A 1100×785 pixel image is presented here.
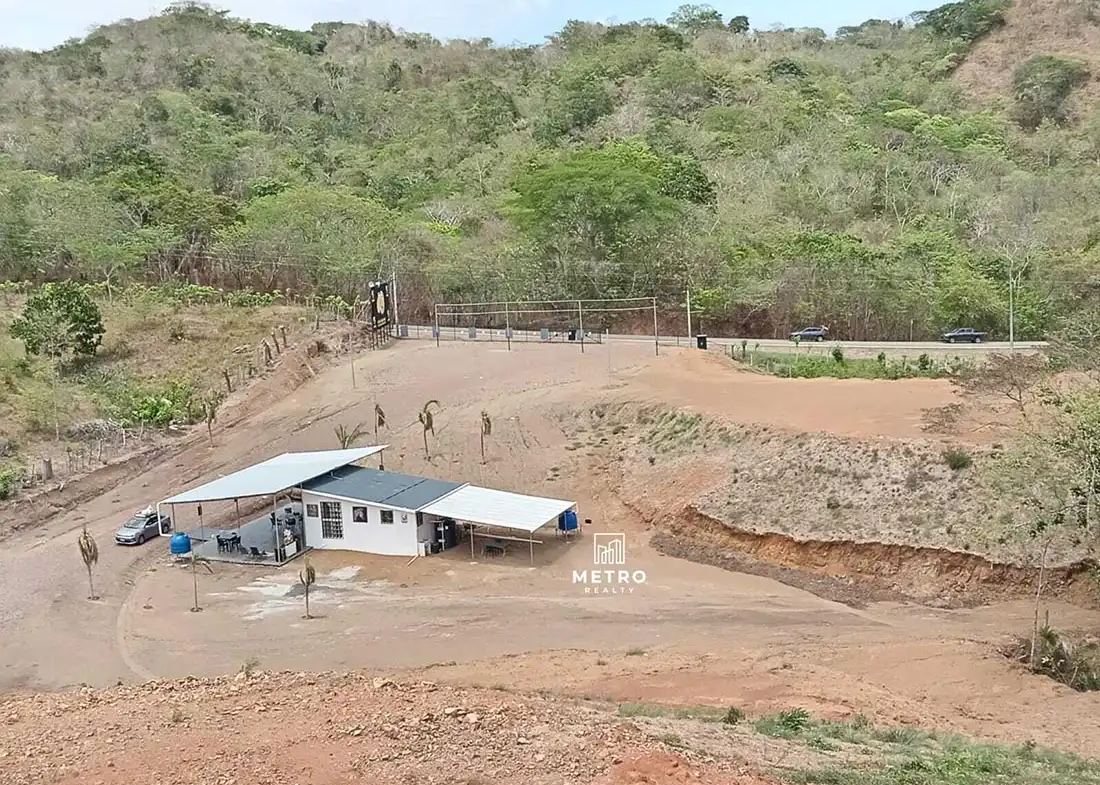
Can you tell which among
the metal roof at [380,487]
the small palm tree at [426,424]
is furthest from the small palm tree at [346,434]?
the metal roof at [380,487]

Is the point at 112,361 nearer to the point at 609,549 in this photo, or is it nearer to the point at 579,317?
the point at 579,317

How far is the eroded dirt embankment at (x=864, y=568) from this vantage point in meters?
23.2

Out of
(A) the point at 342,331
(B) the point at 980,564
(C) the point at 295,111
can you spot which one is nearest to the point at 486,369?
(A) the point at 342,331

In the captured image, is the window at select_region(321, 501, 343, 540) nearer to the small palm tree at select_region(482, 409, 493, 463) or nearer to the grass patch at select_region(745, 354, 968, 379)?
the small palm tree at select_region(482, 409, 493, 463)

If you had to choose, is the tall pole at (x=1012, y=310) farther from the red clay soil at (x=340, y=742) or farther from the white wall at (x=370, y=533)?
the red clay soil at (x=340, y=742)

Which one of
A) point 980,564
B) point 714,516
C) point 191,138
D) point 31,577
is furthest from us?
point 191,138

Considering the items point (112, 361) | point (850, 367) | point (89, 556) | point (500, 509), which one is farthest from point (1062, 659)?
point (112, 361)

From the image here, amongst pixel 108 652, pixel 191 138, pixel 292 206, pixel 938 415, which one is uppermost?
pixel 191 138

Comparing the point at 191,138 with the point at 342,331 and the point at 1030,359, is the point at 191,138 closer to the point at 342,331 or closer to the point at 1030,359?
the point at 342,331

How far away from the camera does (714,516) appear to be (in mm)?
27891

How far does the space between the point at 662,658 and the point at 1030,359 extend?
788 inches

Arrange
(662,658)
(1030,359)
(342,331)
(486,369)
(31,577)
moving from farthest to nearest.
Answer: (342,331) < (486,369) < (1030,359) < (31,577) < (662,658)

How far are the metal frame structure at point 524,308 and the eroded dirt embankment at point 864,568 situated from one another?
22.6 meters

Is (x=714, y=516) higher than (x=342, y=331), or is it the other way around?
(x=342, y=331)
